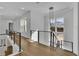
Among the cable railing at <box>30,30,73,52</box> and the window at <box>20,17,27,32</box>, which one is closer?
the cable railing at <box>30,30,73,52</box>

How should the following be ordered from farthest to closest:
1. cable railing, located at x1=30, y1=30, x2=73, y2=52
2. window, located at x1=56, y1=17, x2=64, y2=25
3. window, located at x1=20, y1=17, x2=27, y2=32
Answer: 1. window, located at x1=20, y1=17, x2=27, y2=32
2. cable railing, located at x1=30, y1=30, x2=73, y2=52
3. window, located at x1=56, y1=17, x2=64, y2=25

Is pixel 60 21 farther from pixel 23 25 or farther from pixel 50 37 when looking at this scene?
pixel 23 25

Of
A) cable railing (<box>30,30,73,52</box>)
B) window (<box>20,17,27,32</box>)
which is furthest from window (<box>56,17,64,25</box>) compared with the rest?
window (<box>20,17,27,32</box>)

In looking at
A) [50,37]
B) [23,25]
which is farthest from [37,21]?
[50,37]

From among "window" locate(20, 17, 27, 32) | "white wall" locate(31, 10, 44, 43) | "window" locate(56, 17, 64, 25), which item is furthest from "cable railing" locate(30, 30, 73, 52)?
"window" locate(56, 17, 64, 25)

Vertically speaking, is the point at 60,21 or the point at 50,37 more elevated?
the point at 60,21

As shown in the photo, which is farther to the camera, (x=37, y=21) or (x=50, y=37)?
(x=50, y=37)

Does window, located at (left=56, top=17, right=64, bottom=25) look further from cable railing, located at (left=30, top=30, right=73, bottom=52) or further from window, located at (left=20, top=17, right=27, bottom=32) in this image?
window, located at (left=20, top=17, right=27, bottom=32)

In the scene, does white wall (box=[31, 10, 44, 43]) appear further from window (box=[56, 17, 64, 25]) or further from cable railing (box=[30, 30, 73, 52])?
window (box=[56, 17, 64, 25])

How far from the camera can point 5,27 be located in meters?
4.04

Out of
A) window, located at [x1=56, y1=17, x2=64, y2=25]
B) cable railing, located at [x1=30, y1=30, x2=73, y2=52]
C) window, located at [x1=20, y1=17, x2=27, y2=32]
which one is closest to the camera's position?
window, located at [x1=56, y1=17, x2=64, y2=25]

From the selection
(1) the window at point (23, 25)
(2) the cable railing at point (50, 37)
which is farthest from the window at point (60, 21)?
(1) the window at point (23, 25)

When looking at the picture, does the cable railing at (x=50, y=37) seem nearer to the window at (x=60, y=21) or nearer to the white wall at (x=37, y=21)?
the white wall at (x=37, y=21)

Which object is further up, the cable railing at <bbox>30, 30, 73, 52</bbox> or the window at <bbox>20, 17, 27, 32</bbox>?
the window at <bbox>20, 17, 27, 32</bbox>
